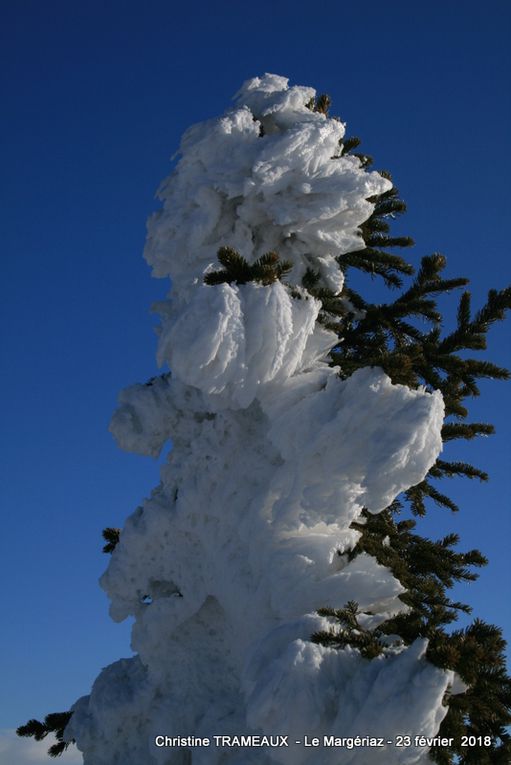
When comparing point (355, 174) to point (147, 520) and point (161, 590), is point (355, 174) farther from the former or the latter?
point (161, 590)

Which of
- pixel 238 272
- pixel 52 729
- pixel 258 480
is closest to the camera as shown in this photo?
pixel 238 272

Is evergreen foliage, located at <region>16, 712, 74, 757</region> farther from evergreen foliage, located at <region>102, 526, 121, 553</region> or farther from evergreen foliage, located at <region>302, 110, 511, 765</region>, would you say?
evergreen foliage, located at <region>302, 110, 511, 765</region>

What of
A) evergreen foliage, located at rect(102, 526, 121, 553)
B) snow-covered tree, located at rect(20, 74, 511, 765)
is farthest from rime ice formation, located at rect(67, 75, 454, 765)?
evergreen foliage, located at rect(102, 526, 121, 553)

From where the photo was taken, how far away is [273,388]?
7004 millimetres

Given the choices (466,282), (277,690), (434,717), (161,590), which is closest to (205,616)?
(161,590)

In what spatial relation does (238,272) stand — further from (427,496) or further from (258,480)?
(427,496)

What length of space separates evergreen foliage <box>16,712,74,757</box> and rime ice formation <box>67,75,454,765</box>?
3.21 feet

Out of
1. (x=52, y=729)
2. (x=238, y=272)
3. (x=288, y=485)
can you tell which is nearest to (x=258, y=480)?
(x=288, y=485)

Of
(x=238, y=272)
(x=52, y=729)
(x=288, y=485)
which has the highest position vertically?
(x=238, y=272)

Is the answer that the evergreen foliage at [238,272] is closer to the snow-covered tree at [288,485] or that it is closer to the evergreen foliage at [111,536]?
the snow-covered tree at [288,485]

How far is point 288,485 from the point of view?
684 cm

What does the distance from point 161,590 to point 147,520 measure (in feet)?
2.53

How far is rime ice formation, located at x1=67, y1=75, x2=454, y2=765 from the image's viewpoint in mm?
5496

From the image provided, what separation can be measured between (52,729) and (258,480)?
15.4 feet
